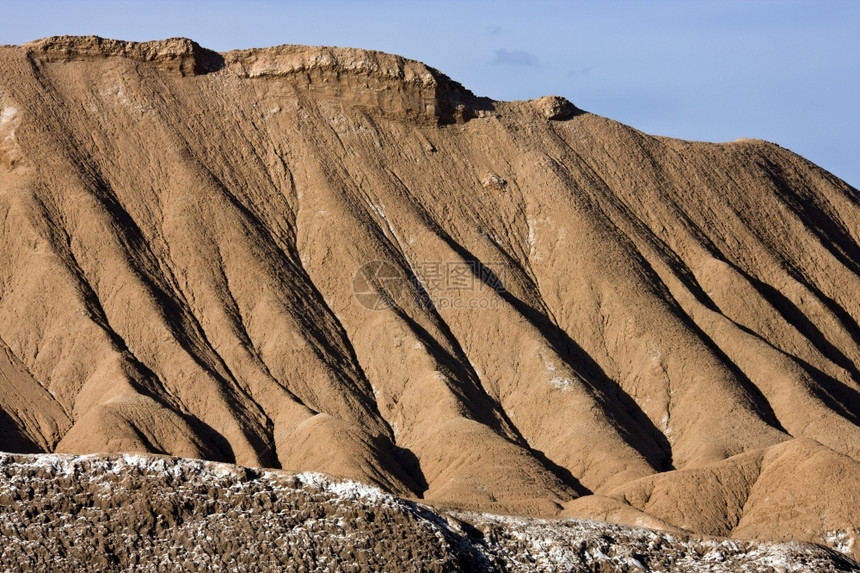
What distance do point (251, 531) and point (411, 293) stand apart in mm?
37848

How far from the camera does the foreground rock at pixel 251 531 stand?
88.2 ft

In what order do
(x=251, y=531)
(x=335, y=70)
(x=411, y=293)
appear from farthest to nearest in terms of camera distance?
(x=335, y=70) → (x=411, y=293) → (x=251, y=531)

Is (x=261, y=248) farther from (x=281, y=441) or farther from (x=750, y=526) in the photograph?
(x=750, y=526)

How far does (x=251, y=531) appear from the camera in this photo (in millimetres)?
27578

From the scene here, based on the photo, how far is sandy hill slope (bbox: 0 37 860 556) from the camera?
176 ft

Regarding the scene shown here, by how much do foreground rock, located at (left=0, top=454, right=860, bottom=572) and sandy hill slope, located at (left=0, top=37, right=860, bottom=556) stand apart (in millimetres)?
15005

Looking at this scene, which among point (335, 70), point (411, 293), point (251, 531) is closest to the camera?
point (251, 531)

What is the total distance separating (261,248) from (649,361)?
55.6 feet

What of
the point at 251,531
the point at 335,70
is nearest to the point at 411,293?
the point at 335,70

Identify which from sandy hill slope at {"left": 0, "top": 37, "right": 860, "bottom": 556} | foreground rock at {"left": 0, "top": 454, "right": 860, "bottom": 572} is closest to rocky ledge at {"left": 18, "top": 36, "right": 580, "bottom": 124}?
sandy hill slope at {"left": 0, "top": 37, "right": 860, "bottom": 556}

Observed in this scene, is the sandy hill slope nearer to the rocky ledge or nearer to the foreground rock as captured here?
the rocky ledge

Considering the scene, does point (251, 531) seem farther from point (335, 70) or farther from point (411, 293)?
point (335, 70)

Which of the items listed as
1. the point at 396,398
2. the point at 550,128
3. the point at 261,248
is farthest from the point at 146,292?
the point at 550,128

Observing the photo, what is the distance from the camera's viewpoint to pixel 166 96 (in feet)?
232
